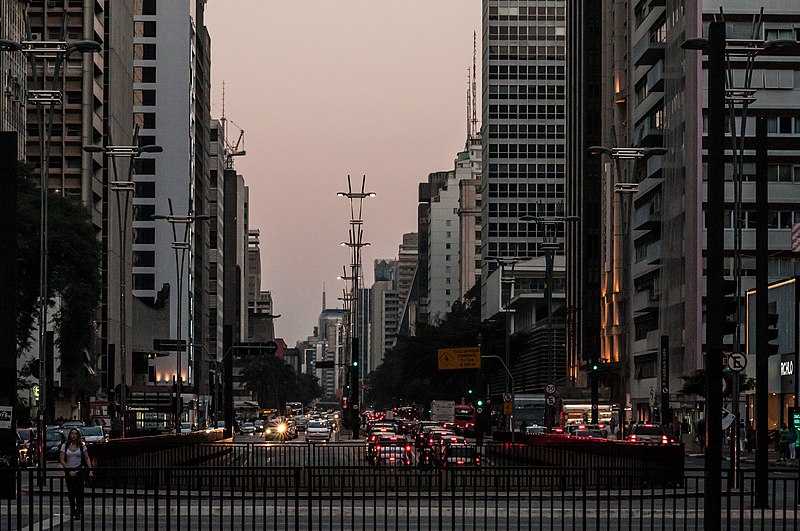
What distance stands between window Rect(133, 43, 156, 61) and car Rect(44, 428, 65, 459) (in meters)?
107

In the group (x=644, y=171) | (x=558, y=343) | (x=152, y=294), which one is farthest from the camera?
(x=152, y=294)

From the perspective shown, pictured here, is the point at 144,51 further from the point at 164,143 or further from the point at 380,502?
the point at 380,502

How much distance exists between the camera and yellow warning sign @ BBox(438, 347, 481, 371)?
451 feet

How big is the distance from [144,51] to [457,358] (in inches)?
2215

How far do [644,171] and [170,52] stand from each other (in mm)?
75845

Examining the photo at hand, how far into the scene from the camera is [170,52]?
17288 centimetres

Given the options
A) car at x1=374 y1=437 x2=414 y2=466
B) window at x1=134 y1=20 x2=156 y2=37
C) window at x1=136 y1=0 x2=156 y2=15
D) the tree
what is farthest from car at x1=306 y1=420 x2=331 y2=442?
window at x1=136 y1=0 x2=156 y2=15

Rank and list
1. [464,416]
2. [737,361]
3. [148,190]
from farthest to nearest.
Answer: [148,190] → [464,416] → [737,361]

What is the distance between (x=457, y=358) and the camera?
141 m

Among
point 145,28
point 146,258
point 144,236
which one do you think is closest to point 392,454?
point 146,258

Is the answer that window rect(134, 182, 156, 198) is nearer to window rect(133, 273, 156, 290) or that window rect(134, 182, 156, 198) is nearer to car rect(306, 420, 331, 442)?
window rect(133, 273, 156, 290)

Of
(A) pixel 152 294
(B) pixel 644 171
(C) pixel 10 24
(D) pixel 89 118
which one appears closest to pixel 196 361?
(A) pixel 152 294

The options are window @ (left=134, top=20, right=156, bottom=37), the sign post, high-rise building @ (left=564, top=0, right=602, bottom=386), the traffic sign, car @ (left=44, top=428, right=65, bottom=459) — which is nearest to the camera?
the traffic sign

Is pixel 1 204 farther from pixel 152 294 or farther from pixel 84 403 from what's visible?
pixel 152 294
